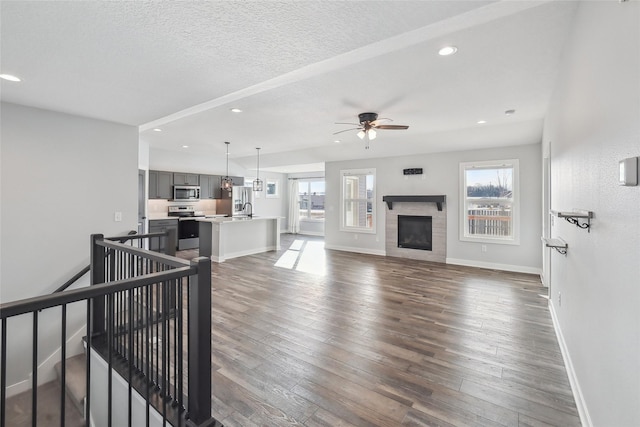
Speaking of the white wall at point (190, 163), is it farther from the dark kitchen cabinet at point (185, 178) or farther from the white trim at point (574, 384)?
the white trim at point (574, 384)

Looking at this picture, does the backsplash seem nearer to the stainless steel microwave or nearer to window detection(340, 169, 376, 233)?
the stainless steel microwave

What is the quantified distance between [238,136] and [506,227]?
225 inches

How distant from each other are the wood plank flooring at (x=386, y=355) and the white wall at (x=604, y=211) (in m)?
0.46

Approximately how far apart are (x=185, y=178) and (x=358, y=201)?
16.0 ft

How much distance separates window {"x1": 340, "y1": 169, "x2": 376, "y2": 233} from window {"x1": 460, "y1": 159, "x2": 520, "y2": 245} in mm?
2204

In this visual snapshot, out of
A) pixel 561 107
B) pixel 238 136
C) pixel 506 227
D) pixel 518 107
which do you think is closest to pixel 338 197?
pixel 238 136

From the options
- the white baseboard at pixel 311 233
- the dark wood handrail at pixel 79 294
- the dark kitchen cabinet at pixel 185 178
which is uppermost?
the dark kitchen cabinet at pixel 185 178

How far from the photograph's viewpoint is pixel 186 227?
26.9ft

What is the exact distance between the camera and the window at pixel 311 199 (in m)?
11.9

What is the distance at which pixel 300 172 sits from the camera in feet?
39.2

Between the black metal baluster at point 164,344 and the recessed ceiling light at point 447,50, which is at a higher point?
the recessed ceiling light at point 447,50

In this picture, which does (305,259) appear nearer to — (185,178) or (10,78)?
(185,178)

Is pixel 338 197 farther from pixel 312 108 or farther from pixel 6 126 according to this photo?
pixel 6 126

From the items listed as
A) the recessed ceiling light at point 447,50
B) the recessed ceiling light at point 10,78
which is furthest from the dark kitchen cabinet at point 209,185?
the recessed ceiling light at point 447,50
